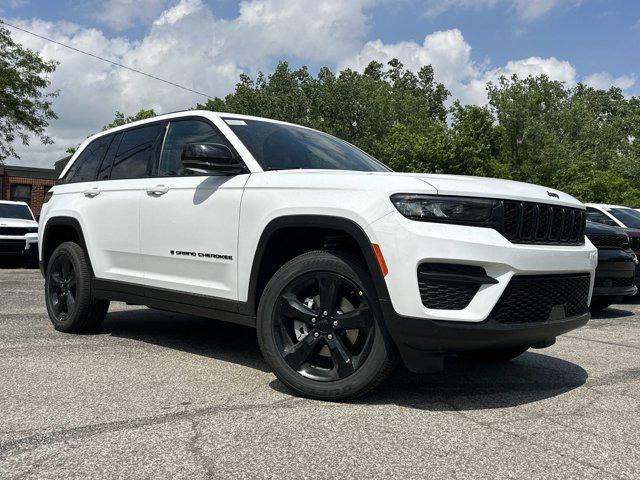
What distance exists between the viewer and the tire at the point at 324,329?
3.45 meters

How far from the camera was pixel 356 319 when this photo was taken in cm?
349

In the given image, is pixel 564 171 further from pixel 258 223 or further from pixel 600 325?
pixel 258 223

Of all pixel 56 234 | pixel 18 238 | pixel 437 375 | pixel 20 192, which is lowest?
pixel 20 192

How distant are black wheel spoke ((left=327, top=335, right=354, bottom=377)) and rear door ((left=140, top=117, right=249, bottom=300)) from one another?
877mm

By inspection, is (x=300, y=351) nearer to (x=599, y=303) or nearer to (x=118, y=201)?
(x=118, y=201)

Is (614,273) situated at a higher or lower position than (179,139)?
lower

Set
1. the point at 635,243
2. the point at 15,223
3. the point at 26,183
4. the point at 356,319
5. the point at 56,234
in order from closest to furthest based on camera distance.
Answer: the point at 356,319, the point at 56,234, the point at 635,243, the point at 15,223, the point at 26,183

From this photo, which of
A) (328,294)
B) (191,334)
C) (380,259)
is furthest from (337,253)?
(191,334)

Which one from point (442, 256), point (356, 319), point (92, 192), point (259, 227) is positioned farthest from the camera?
point (92, 192)

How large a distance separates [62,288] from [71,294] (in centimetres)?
17

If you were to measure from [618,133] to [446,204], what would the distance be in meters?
70.3

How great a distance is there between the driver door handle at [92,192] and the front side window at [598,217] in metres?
7.73

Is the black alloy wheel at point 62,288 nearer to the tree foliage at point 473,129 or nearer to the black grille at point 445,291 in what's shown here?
the black grille at point 445,291

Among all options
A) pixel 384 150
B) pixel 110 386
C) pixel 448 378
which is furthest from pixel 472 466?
pixel 384 150
